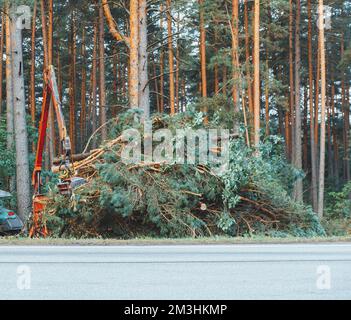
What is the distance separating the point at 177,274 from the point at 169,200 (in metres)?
10.1

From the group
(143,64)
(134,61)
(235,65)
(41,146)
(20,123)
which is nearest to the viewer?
(41,146)

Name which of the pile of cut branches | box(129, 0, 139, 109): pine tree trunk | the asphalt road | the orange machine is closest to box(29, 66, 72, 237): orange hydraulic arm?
the orange machine

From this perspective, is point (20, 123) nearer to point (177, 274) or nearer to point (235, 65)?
point (235, 65)

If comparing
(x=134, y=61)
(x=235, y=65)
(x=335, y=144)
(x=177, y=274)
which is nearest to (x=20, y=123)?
(x=134, y=61)

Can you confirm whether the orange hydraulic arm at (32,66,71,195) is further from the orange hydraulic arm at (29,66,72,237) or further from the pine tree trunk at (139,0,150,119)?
the pine tree trunk at (139,0,150,119)

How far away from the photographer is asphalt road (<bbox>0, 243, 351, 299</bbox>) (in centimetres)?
610

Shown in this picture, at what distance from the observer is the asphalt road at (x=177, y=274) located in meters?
6.10

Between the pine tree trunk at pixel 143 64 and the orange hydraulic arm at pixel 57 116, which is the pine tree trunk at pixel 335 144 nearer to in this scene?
the pine tree trunk at pixel 143 64

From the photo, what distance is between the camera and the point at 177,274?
23.7 ft

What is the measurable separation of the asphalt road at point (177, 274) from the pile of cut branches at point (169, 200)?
23.7 ft

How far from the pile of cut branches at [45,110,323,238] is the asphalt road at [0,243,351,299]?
23.7 feet

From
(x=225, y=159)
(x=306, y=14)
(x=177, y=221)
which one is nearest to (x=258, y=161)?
(x=225, y=159)

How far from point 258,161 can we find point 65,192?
17.9 feet
